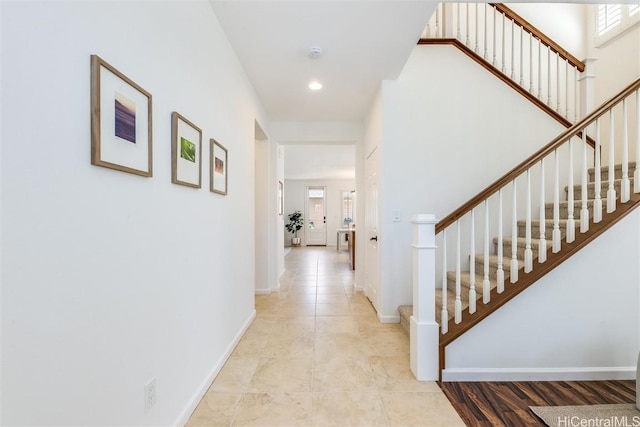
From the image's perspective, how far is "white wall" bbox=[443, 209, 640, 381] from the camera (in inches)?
81.3

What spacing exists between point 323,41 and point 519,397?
2.78 meters

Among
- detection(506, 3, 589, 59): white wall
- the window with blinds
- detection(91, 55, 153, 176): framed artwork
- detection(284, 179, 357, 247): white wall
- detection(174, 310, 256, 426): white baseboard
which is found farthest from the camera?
detection(284, 179, 357, 247): white wall

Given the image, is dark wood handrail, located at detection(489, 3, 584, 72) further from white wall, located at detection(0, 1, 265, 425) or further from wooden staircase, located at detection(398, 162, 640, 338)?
white wall, located at detection(0, 1, 265, 425)

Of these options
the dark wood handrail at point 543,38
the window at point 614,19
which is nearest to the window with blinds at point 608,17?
the window at point 614,19

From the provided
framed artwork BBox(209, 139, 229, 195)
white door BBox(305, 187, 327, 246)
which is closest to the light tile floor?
framed artwork BBox(209, 139, 229, 195)

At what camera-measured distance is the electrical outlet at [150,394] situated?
4.24 ft

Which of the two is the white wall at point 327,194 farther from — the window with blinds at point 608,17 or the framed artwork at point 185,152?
the framed artwork at point 185,152

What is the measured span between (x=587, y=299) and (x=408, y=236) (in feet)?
4.78

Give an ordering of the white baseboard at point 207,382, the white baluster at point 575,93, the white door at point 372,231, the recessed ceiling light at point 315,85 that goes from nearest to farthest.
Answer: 1. the white baseboard at point 207,382
2. the recessed ceiling light at point 315,85
3. the white baluster at point 575,93
4. the white door at point 372,231

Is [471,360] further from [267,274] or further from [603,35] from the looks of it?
[603,35]

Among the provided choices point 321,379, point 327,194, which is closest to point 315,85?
point 321,379

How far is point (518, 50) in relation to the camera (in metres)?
3.40

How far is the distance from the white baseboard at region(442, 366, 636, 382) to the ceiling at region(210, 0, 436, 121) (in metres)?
2.44

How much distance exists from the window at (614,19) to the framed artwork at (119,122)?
467cm
